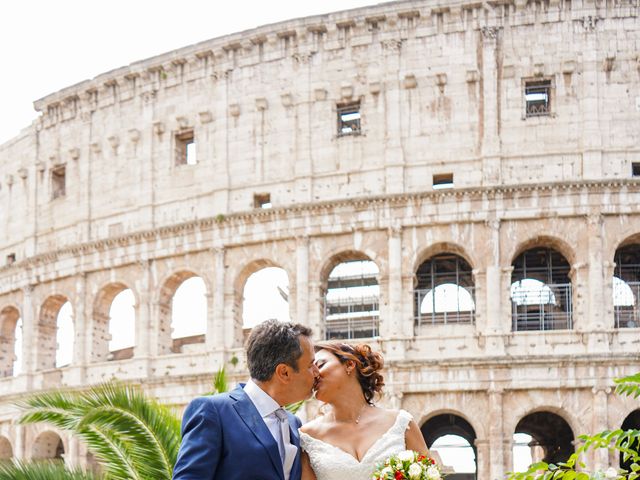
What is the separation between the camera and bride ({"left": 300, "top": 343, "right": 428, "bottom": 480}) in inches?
227

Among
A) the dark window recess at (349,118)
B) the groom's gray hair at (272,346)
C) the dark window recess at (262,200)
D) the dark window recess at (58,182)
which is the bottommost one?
the groom's gray hair at (272,346)

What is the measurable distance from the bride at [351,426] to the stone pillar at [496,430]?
21.1 metres

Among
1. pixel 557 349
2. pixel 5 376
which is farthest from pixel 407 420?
pixel 5 376

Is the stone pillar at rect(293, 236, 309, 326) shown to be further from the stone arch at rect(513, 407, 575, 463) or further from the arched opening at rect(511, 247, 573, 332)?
the stone arch at rect(513, 407, 575, 463)

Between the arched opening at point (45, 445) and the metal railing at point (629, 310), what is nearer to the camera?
the metal railing at point (629, 310)

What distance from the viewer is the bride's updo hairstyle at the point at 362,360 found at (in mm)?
5949

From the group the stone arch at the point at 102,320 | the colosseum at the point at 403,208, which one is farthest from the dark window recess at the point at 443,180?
the stone arch at the point at 102,320

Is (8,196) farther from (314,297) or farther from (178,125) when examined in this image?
(314,297)

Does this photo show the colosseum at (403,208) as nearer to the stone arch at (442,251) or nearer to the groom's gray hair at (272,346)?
the stone arch at (442,251)

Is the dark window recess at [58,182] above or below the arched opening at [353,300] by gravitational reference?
above

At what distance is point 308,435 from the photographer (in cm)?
599

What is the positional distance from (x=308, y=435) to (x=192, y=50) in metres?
26.7

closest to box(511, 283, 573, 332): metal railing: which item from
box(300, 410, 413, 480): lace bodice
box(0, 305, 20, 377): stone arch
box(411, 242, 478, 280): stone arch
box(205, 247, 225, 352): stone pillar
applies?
box(411, 242, 478, 280): stone arch

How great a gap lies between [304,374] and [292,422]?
0.41 meters
